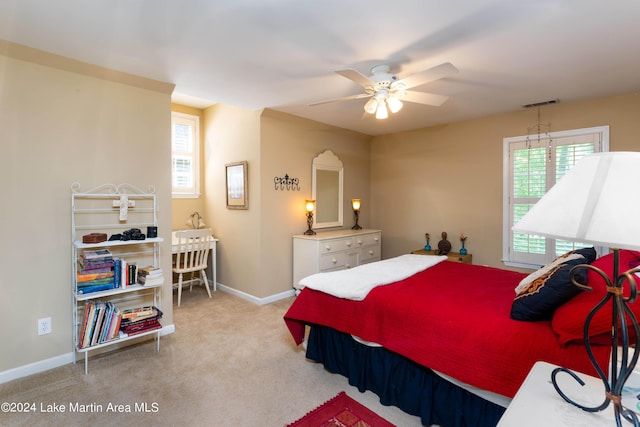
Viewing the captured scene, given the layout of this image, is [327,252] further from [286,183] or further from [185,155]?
[185,155]

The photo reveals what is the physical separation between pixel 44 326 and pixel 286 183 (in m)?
2.78

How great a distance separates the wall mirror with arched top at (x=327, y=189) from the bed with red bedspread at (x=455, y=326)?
2.30m

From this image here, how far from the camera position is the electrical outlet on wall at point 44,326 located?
2479 mm

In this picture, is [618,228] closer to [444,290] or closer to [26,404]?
[444,290]

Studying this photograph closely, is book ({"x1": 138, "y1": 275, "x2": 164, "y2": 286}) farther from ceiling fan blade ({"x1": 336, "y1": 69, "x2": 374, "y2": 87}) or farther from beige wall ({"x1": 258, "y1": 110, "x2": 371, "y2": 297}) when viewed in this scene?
ceiling fan blade ({"x1": 336, "y1": 69, "x2": 374, "y2": 87})

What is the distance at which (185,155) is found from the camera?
475 centimetres

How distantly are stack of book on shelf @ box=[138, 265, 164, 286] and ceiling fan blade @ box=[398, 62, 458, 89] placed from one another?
2561 millimetres

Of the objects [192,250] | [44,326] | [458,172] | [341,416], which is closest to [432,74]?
[341,416]

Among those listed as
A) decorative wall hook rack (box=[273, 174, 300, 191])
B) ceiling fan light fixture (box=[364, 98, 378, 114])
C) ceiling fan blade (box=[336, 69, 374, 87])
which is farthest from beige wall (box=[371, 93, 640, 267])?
ceiling fan blade (box=[336, 69, 374, 87])

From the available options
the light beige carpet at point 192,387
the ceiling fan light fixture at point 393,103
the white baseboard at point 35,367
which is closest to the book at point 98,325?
the light beige carpet at point 192,387

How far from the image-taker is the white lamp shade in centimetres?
79

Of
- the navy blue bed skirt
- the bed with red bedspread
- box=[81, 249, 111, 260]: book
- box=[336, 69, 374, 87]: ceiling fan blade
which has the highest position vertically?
box=[336, 69, 374, 87]: ceiling fan blade

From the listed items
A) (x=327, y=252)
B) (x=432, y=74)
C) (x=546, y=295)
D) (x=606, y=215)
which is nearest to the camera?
(x=606, y=215)

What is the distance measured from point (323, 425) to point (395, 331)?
0.69m
